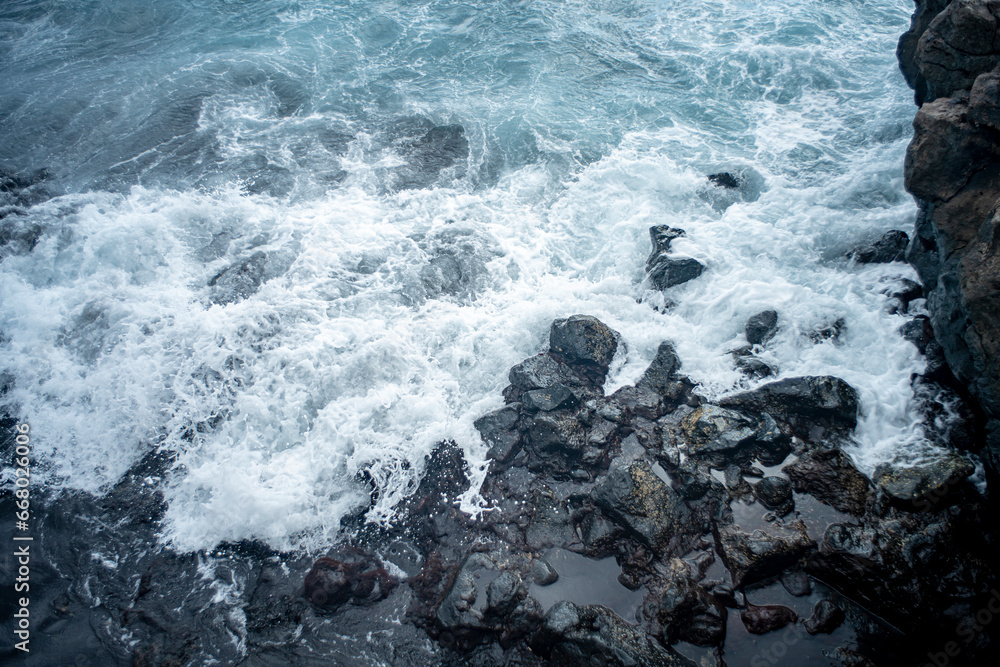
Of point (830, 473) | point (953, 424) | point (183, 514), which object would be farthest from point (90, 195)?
point (953, 424)

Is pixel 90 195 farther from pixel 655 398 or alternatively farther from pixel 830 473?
pixel 830 473

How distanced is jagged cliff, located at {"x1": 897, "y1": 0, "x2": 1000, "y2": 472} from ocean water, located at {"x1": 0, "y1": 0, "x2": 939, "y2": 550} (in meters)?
0.92

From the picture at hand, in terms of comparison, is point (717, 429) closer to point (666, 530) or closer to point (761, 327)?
point (666, 530)

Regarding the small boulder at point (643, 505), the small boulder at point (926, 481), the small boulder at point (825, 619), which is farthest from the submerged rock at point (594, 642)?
the small boulder at point (926, 481)

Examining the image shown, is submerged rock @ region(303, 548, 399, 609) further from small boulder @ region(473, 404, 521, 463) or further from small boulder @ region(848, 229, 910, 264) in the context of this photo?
small boulder @ region(848, 229, 910, 264)

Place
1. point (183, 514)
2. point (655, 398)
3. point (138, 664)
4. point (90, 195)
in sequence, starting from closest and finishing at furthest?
1. point (138, 664)
2. point (183, 514)
3. point (655, 398)
4. point (90, 195)

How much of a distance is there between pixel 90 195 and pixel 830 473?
1836 centimetres

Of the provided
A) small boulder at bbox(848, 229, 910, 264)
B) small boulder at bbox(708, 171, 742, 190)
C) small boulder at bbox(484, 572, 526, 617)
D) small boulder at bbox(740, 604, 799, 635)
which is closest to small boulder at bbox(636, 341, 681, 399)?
small boulder at bbox(740, 604, 799, 635)

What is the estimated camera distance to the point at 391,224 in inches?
476

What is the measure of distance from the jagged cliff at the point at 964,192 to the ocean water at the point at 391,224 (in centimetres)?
92

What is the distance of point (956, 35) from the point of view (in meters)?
8.07

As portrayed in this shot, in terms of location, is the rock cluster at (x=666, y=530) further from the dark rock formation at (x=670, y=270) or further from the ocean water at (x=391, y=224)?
the dark rock formation at (x=670, y=270)

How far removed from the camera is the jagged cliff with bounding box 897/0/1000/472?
21.4ft

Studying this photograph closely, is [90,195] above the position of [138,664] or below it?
above
